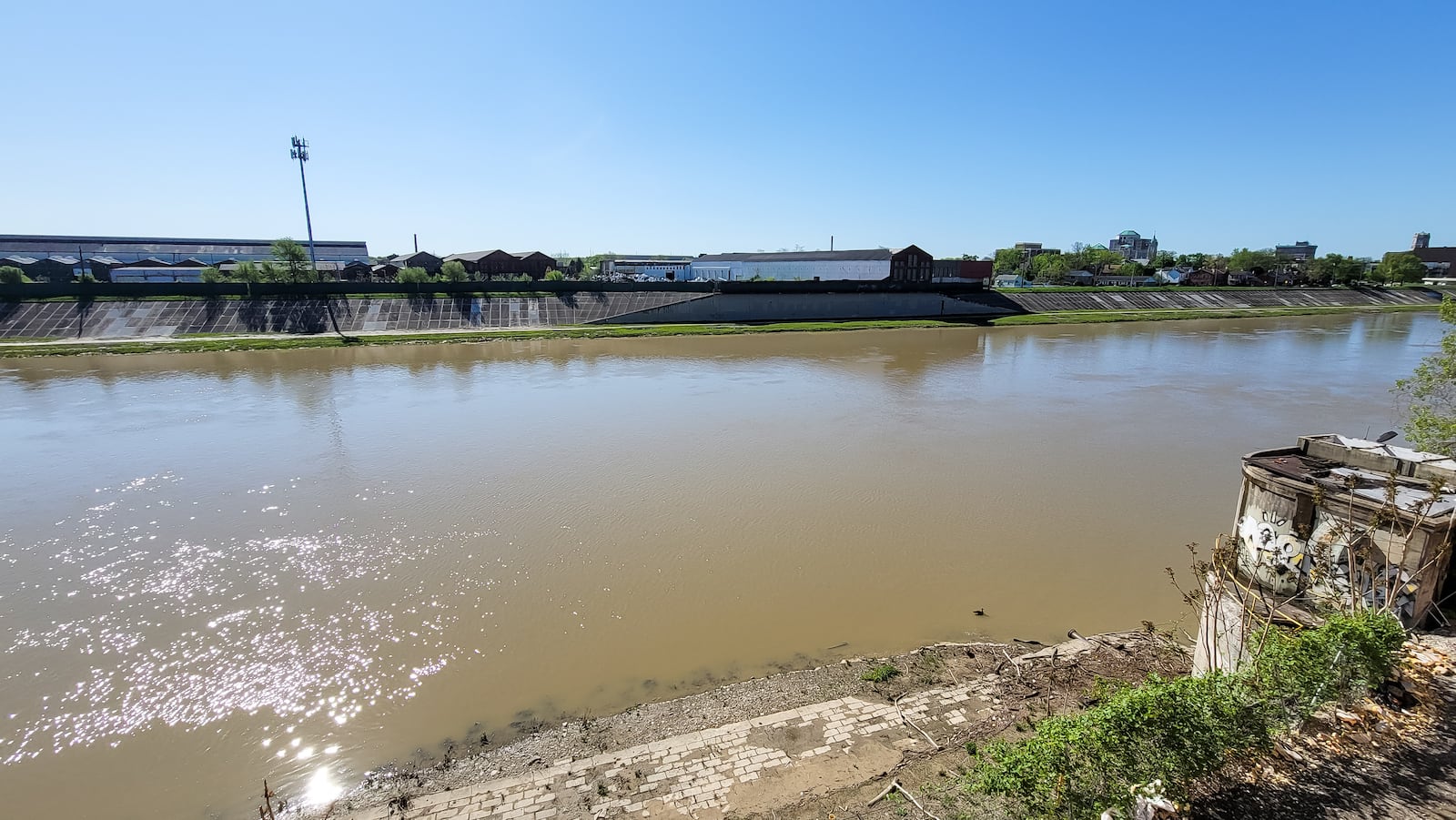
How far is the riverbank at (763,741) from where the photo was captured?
5250 mm

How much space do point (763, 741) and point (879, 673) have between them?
68.0 inches

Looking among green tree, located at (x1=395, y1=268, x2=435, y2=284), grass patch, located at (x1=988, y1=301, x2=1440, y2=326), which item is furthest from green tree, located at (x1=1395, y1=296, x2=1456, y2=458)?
green tree, located at (x1=395, y1=268, x2=435, y2=284)

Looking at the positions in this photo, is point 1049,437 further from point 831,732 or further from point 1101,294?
point 1101,294

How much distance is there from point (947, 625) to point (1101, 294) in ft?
213

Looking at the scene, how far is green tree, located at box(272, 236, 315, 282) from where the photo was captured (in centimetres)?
4625

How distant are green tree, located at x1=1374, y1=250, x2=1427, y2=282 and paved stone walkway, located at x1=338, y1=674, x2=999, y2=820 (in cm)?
11717

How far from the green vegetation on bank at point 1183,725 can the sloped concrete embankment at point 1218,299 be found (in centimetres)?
5632

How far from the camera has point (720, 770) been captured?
5.49 m

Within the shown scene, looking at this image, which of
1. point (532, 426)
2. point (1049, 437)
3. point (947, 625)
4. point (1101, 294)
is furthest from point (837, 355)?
Result: point (1101, 294)

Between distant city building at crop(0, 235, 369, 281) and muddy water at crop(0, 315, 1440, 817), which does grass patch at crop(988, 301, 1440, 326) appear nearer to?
muddy water at crop(0, 315, 1440, 817)

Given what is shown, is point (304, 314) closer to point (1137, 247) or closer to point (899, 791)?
point (899, 791)

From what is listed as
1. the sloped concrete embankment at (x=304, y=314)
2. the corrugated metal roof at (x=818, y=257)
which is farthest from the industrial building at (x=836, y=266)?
the sloped concrete embankment at (x=304, y=314)

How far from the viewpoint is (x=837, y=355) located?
3328cm

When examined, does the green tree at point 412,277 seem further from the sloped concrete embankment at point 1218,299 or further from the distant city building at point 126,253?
the sloped concrete embankment at point 1218,299
